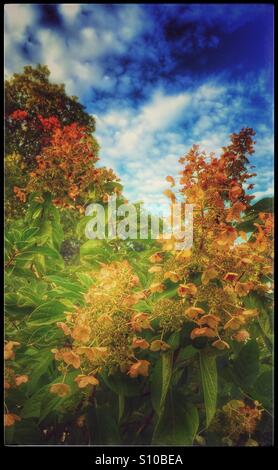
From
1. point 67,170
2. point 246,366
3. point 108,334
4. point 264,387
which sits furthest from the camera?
point 67,170

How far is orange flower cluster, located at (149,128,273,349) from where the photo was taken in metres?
0.78

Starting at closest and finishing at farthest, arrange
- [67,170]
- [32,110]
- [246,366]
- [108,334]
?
[108,334] < [246,366] < [67,170] < [32,110]

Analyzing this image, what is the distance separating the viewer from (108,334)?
781mm

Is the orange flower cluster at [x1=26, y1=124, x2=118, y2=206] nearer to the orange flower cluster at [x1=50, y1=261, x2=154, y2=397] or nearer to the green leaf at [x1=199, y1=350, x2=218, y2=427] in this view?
the orange flower cluster at [x1=50, y1=261, x2=154, y2=397]

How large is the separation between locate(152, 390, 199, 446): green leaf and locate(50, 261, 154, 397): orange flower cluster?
0.13m

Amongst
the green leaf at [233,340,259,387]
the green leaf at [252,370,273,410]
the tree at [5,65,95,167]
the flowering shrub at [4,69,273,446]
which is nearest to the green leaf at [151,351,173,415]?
the flowering shrub at [4,69,273,446]

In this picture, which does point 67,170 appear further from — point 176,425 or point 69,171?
point 176,425

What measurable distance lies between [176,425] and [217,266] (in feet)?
1.34

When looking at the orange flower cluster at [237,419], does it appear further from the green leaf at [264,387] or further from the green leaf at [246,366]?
the green leaf at [246,366]

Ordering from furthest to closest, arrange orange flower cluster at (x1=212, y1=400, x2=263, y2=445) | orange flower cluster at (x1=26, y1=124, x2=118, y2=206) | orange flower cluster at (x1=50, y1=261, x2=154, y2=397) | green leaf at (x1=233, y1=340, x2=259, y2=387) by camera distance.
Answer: orange flower cluster at (x1=26, y1=124, x2=118, y2=206) < orange flower cluster at (x1=212, y1=400, x2=263, y2=445) < green leaf at (x1=233, y1=340, x2=259, y2=387) < orange flower cluster at (x1=50, y1=261, x2=154, y2=397)

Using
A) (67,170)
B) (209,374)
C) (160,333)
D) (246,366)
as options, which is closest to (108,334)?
(160,333)

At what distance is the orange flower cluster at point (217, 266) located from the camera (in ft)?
2.56

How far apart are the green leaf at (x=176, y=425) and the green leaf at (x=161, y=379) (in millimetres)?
31

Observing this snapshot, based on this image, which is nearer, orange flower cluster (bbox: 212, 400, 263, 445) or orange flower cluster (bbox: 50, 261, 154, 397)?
orange flower cluster (bbox: 50, 261, 154, 397)
